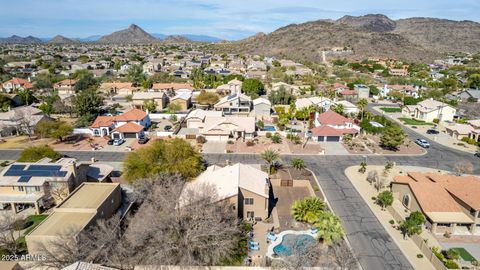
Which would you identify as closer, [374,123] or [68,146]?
[68,146]

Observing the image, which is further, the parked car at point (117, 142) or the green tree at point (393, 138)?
the parked car at point (117, 142)

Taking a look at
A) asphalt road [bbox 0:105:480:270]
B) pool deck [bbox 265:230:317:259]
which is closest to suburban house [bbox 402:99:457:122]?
asphalt road [bbox 0:105:480:270]

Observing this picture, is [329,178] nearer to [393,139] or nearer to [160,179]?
[393,139]

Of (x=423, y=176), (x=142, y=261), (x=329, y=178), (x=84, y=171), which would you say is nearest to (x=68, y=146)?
(x=84, y=171)

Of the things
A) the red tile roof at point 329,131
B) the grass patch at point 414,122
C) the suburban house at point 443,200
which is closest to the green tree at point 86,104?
the red tile roof at point 329,131

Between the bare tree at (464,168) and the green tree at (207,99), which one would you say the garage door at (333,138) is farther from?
the green tree at (207,99)

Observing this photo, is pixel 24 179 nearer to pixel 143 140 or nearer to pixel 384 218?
pixel 143 140

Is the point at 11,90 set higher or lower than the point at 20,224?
higher
